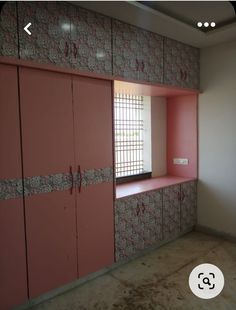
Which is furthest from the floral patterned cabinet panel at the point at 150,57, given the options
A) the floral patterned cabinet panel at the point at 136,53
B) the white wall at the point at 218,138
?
the white wall at the point at 218,138

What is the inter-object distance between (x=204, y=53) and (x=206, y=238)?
2703 millimetres

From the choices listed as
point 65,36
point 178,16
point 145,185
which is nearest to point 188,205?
point 145,185

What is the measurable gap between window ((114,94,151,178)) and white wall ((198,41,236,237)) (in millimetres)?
816

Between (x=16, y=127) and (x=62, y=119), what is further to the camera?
(x=62, y=119)

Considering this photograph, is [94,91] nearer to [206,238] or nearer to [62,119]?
[62,119]

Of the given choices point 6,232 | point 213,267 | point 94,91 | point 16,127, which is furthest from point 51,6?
point 213,267

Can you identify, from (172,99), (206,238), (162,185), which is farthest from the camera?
(172,99)

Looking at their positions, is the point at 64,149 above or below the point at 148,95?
below

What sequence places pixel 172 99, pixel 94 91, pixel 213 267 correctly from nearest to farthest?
pixel 94 91, pixel 213 267, pixel 172 99

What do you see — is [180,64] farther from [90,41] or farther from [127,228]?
[127,228]

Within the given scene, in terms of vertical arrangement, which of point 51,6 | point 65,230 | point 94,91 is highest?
point 51,6

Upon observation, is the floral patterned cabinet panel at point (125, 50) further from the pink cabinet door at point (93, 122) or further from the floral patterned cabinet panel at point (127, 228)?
the floral patterned cabinet panel at point (127, 228)

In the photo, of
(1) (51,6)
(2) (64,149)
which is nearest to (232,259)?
(2) (64,149)

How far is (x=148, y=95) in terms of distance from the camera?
13.3ft
